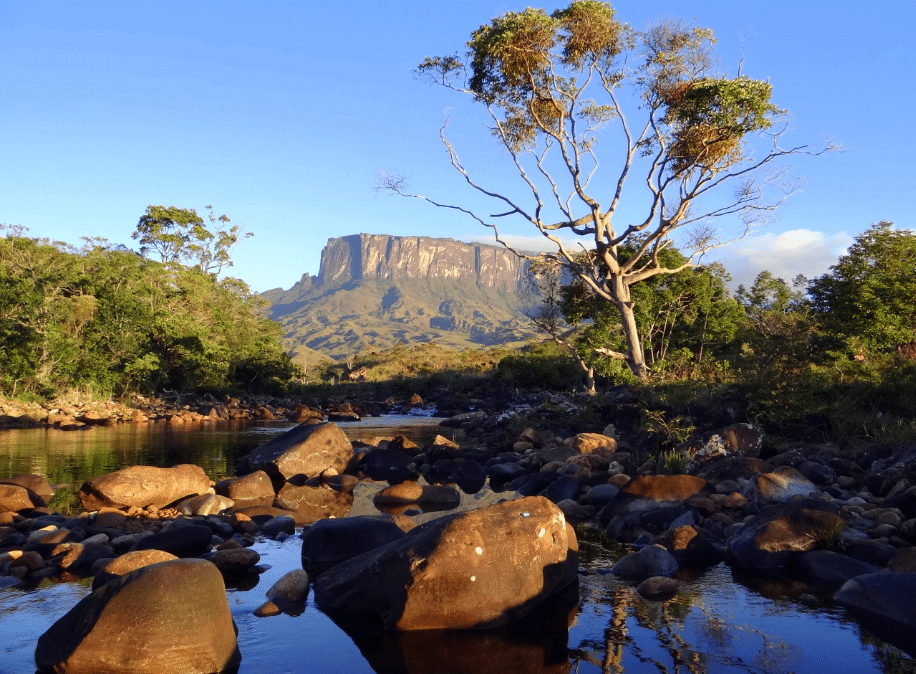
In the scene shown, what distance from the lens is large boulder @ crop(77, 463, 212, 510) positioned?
1019 centimetres

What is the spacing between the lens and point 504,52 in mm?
20469

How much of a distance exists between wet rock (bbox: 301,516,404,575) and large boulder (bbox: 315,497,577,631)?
808 mm

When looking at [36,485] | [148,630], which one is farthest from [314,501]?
[148,630]

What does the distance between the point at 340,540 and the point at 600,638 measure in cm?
309

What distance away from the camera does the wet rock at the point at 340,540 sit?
7.45m

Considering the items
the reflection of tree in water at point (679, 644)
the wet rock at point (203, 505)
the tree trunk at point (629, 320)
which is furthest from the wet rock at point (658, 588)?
the tree trunk at point (629, 320)

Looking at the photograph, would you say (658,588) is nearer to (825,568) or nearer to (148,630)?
(825,568)

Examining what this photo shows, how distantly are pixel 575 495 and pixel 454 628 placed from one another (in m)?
5.37

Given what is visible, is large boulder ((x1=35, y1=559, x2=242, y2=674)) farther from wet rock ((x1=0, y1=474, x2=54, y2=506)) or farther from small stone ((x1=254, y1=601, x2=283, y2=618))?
wet rock ((x1=0, y1=474, x2=54, y2=506))

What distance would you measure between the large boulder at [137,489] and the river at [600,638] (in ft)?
12.3

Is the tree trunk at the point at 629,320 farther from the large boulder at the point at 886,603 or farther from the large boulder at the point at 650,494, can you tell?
the large boulder at the point at 886,603

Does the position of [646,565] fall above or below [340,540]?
below

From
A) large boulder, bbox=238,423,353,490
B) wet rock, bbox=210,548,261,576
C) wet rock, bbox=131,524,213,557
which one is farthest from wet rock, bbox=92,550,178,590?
large boulder, bbox=238,423,353,490

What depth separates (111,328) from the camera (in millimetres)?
29047
